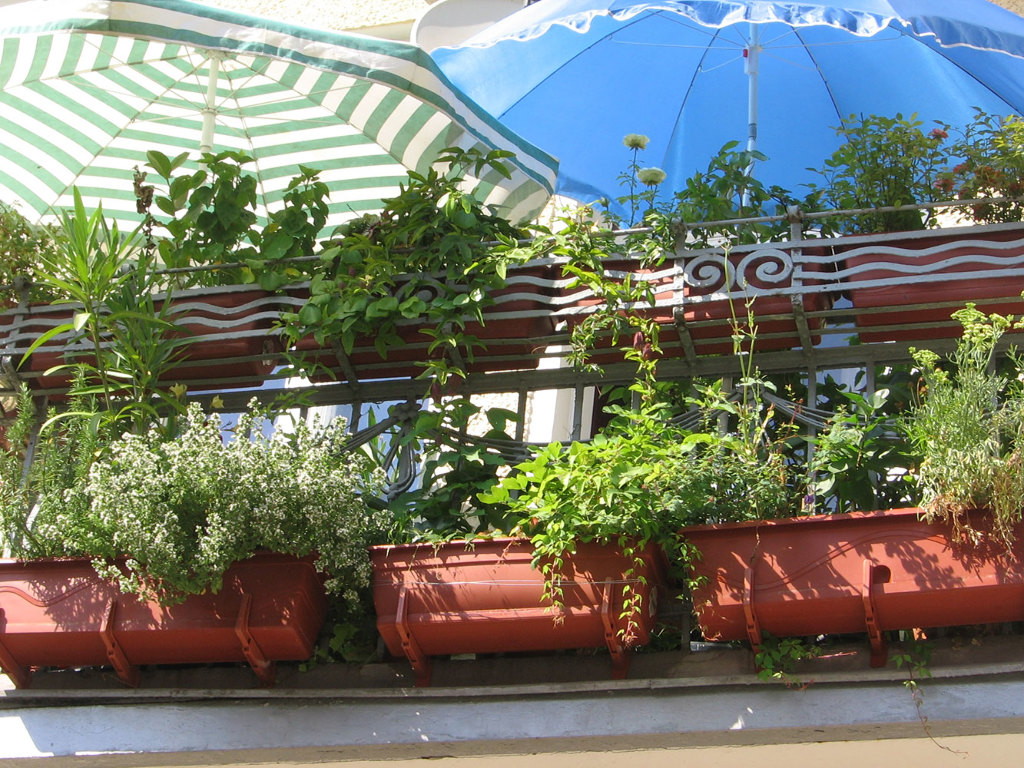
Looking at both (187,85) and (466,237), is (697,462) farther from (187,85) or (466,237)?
(187,85)

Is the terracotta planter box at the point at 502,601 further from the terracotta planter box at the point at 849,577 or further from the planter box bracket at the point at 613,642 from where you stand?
the terracotta planter box at the point at 849,577

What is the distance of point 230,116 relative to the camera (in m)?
6.54

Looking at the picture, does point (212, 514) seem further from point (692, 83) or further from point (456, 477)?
point (692, 83)

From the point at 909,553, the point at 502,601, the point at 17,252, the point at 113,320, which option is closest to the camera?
the point at 909,553

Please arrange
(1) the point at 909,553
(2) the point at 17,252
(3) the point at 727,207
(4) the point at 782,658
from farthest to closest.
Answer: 1. (2) the point at 17,252
2. (3) the point at 727,207
3. (4) the point at 782,658
4. (1) the point at 909,553

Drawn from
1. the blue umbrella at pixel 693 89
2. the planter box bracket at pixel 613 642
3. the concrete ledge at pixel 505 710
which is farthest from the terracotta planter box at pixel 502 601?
the blue umbrella at pixel 693 89

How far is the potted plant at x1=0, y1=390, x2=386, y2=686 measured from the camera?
4621mm

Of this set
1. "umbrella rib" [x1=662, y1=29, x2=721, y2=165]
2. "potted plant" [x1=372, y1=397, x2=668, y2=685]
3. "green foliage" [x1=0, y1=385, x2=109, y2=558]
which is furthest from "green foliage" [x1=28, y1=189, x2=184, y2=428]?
"umbrella rib" [x1=662, y1=29, x2=721, y2=165]

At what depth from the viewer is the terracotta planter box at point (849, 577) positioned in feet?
13.8

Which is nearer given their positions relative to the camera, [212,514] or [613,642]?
[613,642]

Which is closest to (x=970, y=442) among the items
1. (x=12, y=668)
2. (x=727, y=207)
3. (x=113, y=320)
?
(x=727, y=207)

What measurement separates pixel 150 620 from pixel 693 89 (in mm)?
3913

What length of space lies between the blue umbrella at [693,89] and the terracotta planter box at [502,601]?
2745 mm

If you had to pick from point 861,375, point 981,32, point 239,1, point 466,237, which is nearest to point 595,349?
point 466,237
